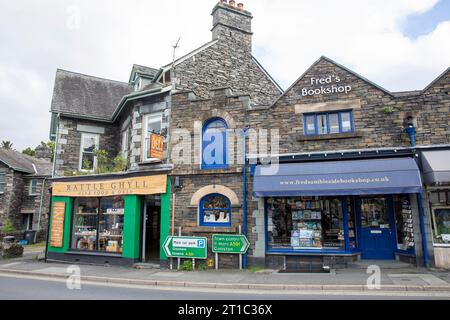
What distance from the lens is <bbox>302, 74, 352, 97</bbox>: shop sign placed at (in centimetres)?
1176

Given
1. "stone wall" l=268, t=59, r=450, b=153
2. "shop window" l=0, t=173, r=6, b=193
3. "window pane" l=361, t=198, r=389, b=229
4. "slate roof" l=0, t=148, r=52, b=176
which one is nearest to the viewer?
"stone wall" l=268, t=59, r=450, b=153

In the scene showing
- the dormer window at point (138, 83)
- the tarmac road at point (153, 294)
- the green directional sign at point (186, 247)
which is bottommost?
the tarmac road at point (153, 294)

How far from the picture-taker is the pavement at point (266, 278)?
328 inches

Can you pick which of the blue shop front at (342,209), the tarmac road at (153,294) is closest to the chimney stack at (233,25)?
the blue shop front at (342,209)

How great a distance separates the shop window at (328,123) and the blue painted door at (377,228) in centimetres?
269

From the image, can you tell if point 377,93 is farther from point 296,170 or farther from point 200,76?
point 200,76

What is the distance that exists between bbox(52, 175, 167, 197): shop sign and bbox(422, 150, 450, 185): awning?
30.2 ft

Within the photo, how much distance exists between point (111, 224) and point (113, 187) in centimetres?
171

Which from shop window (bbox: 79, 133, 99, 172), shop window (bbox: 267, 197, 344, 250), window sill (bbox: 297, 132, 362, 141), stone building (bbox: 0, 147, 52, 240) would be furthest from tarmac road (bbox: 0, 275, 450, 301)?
stone building (bbox: 0, 147, 52, 240)

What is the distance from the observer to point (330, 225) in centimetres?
1154

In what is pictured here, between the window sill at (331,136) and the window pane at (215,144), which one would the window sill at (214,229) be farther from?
the window sill at (331,136)

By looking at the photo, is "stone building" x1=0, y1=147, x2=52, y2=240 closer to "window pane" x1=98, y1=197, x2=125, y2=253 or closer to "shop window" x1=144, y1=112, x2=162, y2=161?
"window pane" x1=98, y1=197, x2=125, y2=253

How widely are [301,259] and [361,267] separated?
194cm
